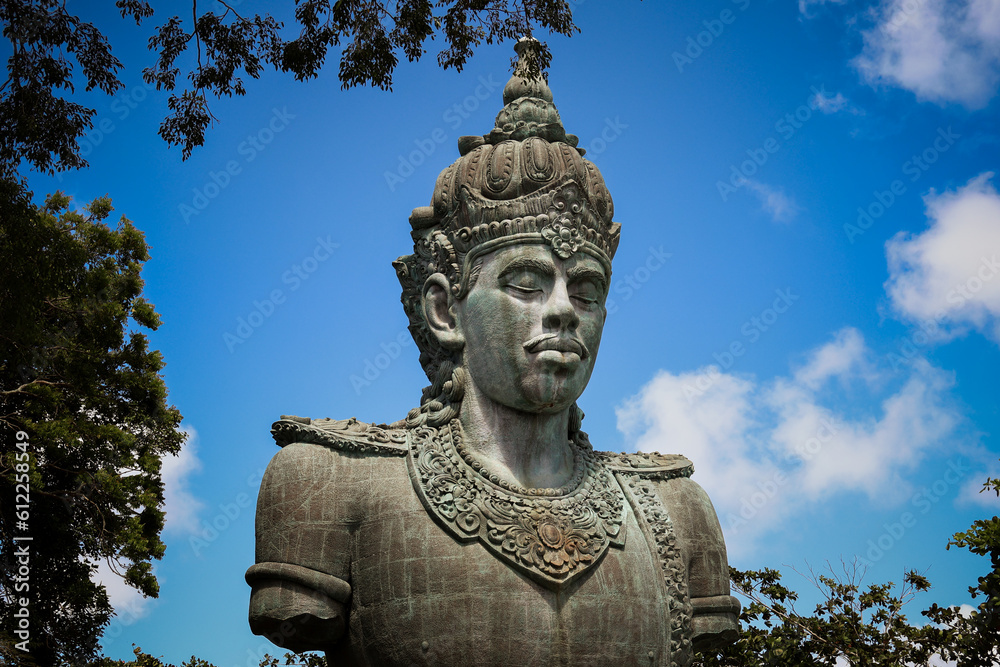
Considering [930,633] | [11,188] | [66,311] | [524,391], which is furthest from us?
[66,311]

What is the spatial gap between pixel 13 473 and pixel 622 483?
11.2m

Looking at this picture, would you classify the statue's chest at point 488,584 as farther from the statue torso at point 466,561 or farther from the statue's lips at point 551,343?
the statue's lips at point 551,343

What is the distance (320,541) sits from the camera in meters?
6.64

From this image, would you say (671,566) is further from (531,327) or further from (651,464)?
(531,327)

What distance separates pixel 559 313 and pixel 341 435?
1770 millimetres

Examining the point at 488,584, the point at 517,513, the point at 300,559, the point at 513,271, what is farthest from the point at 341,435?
the point at 513,271

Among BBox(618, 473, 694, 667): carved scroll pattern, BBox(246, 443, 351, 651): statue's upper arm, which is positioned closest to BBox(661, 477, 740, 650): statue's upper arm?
BBox(618, 473, 694, 667): carved scroll pattern

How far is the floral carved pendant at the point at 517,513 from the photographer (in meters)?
6.57

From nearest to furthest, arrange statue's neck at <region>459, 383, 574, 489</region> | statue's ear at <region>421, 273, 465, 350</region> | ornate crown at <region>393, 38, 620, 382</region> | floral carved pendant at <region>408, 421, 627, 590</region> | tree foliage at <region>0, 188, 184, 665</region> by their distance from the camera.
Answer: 1. floral carved pendant at <region>408, 421, 627, 590</region>
2. statue's neck at <region>459, 383, 574, 489</region>
3. ornate crown at <region>393, 38, 620, 382</region>
4. statue's ear at <region>421, 273, 465, 350</region>
5. tree foliage at <region>0, 188, 184, 665</region>

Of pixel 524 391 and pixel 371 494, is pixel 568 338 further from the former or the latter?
pixel 371 494

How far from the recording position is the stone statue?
21.2ft

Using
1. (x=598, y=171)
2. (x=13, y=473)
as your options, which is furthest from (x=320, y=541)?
(x=13, y=473)

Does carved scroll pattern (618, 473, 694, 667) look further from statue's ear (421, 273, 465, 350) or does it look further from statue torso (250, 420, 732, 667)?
statue's ear (421, 273, 465, 350)

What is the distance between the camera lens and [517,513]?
678cm
